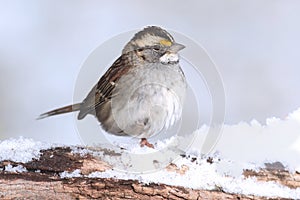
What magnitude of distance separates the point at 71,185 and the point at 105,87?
1.03 meters

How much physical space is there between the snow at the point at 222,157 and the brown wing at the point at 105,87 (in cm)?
53

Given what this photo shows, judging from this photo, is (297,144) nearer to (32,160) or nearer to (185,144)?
(185,144)

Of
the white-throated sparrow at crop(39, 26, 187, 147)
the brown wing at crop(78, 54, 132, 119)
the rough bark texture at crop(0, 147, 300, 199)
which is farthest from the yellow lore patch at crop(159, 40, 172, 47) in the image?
the rough bark texture at crop(0, 147, 300, 199)

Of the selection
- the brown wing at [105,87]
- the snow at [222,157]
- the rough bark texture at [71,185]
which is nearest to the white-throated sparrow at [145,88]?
the brown wing at [105,87]

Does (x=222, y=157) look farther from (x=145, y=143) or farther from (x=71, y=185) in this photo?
(x=71, y=185)

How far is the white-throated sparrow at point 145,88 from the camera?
3438 mm

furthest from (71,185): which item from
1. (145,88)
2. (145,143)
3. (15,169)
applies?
A: (145,88)

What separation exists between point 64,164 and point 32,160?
0.44 ft

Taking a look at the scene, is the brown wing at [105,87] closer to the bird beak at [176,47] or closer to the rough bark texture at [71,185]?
the bird beak at [176,47]

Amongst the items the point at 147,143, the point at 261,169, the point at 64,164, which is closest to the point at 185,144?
the point at 147,143

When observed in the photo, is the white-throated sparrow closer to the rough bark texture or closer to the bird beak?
the bird beak

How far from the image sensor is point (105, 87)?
3703 millimetres

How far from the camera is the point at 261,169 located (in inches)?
117

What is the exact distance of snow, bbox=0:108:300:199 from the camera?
9.40ft
